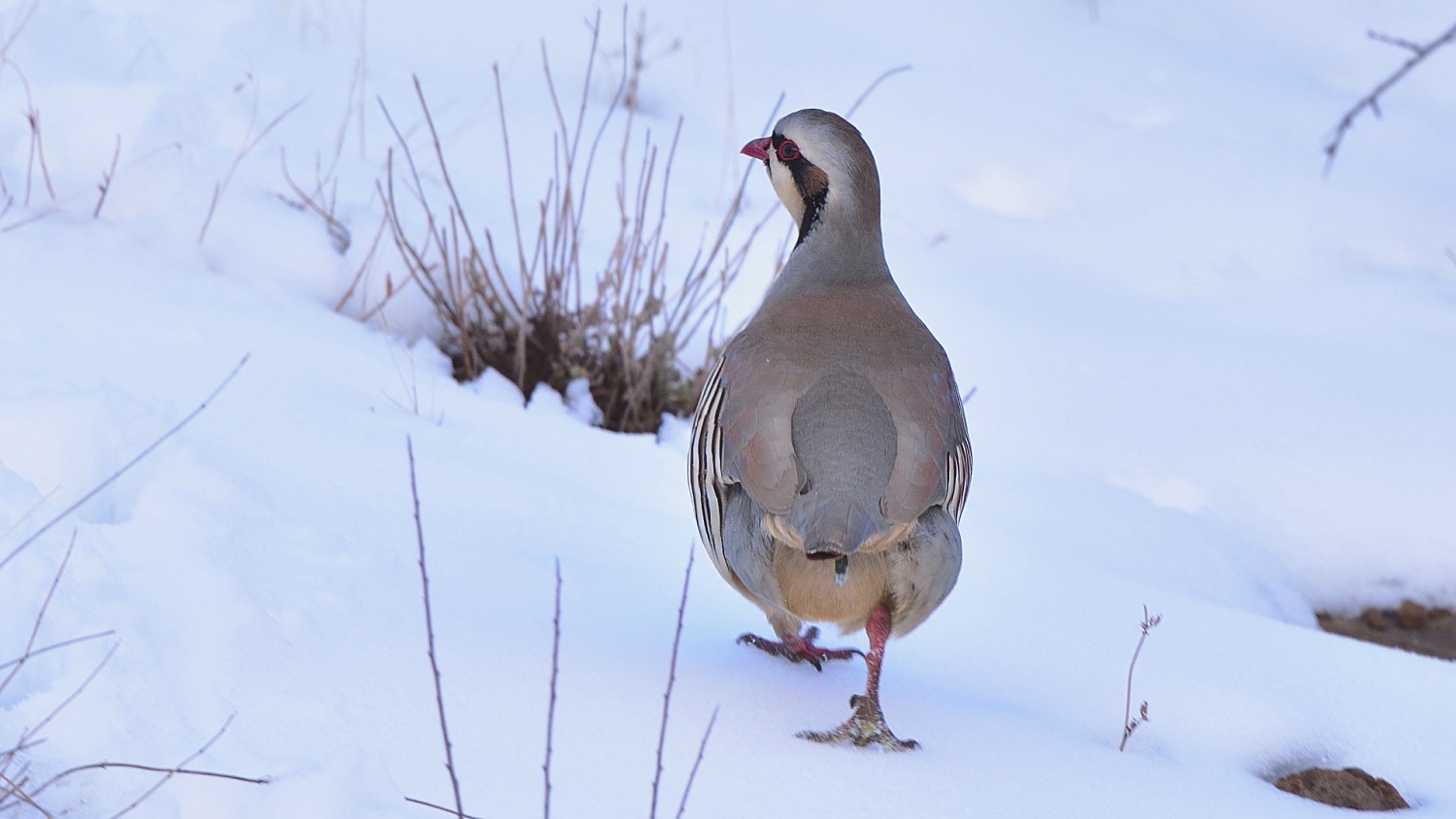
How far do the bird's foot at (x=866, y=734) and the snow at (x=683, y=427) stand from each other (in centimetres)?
3

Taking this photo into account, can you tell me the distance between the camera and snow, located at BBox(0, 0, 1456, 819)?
6.33 ft

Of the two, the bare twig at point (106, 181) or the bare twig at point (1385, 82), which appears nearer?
the bare twig at point (106, 181)

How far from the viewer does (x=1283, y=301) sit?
16.6 feet

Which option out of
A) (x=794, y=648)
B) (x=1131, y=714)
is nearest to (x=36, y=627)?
(x=794, y=648)

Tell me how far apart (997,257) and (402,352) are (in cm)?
226

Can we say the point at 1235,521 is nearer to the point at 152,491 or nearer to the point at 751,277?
the point at 751,277

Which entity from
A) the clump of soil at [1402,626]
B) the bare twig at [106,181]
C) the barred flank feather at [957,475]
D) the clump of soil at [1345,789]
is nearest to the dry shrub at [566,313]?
the bare twig at [106,181]

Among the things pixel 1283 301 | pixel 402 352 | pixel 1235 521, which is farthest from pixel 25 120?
pixel 1283 301

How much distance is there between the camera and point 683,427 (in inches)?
153

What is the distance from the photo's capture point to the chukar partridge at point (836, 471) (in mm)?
2070

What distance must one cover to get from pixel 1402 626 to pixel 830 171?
2.06m

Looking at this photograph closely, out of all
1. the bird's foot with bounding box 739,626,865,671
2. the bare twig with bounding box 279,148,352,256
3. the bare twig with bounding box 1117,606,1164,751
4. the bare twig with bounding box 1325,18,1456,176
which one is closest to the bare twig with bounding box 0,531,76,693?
the bird's foot with bounding box 739,626,865,671

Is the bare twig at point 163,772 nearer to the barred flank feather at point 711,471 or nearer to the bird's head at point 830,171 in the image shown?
the barred flank feather at point 711,471

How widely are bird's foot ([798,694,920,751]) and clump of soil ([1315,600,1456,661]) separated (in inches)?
76.9
